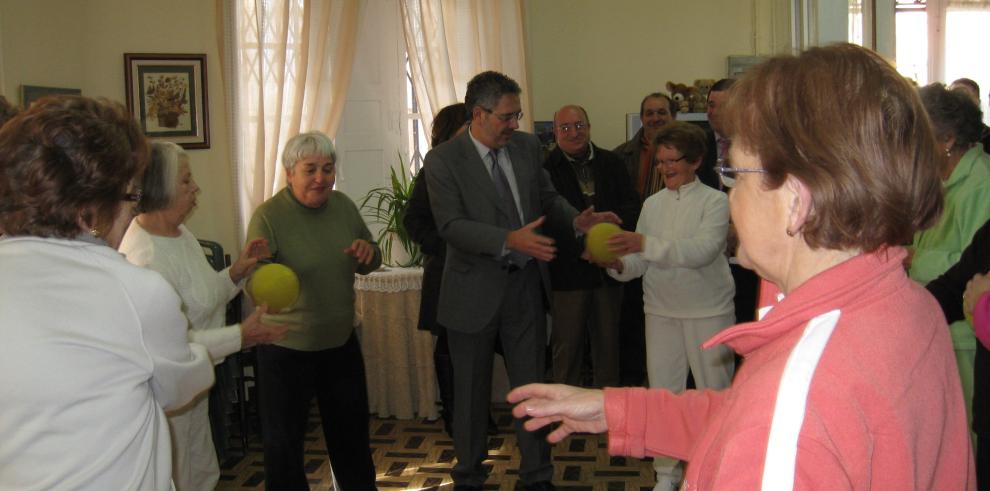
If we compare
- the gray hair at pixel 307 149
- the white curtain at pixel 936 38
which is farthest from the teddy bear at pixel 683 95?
the gray hair at pixel 307 149

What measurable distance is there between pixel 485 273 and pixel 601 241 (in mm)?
490

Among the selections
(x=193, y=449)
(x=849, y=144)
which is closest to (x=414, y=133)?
(x=193, y=449)

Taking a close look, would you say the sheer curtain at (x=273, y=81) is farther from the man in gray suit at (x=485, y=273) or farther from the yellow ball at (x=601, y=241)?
the yellow ball at (x=601, y=241)

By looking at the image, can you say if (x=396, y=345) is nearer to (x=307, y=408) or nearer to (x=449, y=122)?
(x=449, y=122)

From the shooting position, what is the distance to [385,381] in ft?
16.8

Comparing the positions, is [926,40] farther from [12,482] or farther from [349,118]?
[12,482]

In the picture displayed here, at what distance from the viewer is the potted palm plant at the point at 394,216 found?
544cm

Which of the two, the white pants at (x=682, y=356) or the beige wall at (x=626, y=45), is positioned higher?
the beige wall at (x=626, y=45)

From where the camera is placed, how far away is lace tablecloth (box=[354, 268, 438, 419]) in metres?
4.96

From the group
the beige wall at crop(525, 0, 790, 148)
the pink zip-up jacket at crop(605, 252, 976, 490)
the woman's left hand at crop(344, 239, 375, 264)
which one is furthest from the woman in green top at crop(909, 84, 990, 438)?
the beige wall at crop(525, 0, 790, 148)

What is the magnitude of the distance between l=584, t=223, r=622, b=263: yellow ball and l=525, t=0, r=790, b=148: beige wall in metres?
3.30

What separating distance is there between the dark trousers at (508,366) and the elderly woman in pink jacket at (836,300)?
8.41ft

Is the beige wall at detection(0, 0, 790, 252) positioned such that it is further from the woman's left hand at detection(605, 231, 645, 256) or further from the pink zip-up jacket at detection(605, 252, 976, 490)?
the pink zip-up jacket at detection(605, 252, 976, 490)

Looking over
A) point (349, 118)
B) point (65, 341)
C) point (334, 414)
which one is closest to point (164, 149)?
point (334, 414)
